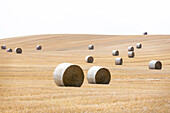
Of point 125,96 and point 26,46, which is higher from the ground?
point 26,46

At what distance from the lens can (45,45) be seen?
69438 mm

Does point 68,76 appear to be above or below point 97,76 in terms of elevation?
above

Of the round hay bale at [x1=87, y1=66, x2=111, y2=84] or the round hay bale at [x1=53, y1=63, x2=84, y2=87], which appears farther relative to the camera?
the round hay bale at [x1=87, y1=66, x2=111, y2=84]

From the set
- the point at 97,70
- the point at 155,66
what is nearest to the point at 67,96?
the point at 97,70

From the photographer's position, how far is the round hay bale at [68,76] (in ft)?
47.6

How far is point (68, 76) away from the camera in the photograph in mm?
14641

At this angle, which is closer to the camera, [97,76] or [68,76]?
[68,76]

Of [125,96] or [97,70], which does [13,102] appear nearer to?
[125,96]

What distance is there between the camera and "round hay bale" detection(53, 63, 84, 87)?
14517 millimetres

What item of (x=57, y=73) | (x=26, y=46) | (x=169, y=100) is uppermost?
(x=26, y=46)

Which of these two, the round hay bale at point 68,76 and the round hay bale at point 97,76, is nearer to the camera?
the round hay bale at point 68,76

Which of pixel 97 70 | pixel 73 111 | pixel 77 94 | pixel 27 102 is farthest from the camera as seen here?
pixel 97 70

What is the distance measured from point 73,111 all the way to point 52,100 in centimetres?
170

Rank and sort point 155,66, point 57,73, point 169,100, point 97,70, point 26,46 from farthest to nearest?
point 26,46 → point 155,66 → point 97,70 → point 57,73 → point 169,100
